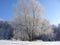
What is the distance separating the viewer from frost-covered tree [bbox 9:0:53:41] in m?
13.6

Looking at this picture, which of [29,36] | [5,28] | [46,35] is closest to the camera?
[29,36]

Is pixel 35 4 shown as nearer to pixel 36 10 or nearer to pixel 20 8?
pixel 36 10

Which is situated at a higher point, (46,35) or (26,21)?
(26,21)

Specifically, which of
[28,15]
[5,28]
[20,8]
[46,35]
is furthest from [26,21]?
[5,28]

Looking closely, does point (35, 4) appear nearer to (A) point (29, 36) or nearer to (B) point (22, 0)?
(B) point (22, 0)

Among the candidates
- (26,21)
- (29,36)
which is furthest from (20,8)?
(29,36)

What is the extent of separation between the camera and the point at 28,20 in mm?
14000

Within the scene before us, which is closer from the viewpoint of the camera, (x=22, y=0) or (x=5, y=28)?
(x=22, y=0)

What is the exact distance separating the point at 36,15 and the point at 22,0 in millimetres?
2305

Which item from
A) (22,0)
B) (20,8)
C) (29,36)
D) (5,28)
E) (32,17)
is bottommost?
(29,36)

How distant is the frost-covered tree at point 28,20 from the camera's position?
13648 mm

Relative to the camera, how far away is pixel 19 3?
13945 mm

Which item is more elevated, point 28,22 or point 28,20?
point 28,20

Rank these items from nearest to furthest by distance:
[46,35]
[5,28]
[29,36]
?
[29,36] < [46,35] < [5,28]
